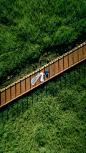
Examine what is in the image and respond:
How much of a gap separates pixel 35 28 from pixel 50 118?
583cm

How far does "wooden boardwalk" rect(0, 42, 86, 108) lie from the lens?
5.91 meters

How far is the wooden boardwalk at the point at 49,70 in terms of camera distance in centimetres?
591

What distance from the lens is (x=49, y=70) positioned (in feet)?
19.5

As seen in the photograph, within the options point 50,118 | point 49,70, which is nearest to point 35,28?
point 49,70

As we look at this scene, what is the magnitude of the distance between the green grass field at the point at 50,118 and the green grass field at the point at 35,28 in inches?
82.9

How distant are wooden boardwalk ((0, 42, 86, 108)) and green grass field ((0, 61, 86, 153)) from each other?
1.15ft

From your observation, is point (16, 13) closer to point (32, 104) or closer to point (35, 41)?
point (35, 41)

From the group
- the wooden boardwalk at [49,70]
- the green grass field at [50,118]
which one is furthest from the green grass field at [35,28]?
the green grass field at [50,118]

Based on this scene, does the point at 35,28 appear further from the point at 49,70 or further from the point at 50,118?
the point at 50,118

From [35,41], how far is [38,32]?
1.98 feet

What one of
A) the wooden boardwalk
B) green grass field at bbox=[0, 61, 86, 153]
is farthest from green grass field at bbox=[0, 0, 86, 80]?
green grass field at bbox=[0, 61, 86, 153]

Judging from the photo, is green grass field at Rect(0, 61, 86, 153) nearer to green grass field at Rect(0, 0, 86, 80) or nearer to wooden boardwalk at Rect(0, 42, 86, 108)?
wooden boardwalk at Rect(0, 42, 86, 108)

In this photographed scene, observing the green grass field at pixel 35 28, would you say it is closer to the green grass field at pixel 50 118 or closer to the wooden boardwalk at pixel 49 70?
the wooden boardwalk at pixel 49 70

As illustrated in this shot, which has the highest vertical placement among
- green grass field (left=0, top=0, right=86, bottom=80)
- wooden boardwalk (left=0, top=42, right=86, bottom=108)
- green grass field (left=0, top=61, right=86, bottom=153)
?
green grass field (left=0, top=0, right=86, bottom=80)
